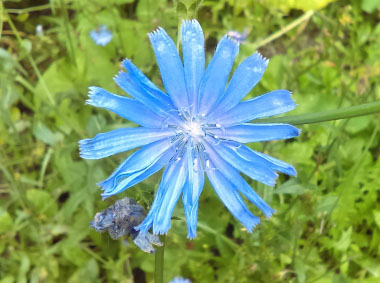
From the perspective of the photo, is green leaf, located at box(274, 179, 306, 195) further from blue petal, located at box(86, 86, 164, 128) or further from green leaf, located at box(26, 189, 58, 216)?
green leaf, located at box(26, 189, 58, 216)

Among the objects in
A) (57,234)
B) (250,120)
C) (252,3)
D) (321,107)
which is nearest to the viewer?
(250,120)

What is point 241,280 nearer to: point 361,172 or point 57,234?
point 361,172

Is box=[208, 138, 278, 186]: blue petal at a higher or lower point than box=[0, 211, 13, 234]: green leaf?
lower

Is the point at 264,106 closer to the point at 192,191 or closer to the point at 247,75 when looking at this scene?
the point at 247,75

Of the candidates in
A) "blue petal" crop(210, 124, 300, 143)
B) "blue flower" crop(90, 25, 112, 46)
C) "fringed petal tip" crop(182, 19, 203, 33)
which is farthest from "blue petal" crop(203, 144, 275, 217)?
"blue flower" crop(90, 25, 112, 46)

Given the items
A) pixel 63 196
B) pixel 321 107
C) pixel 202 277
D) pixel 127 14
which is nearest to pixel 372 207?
pixel 321 107
